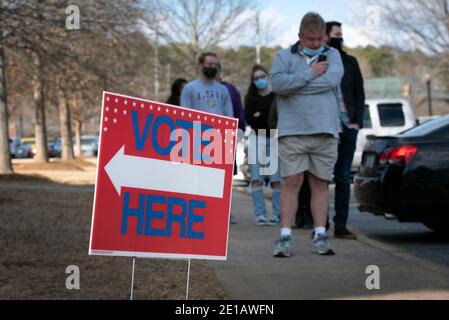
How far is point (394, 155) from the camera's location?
30.3 ft

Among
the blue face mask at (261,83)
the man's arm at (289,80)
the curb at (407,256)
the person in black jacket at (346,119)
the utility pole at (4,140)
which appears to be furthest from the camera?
the utility pole at (4,140)

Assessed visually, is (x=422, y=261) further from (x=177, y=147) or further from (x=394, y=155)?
(x=177, y=147)

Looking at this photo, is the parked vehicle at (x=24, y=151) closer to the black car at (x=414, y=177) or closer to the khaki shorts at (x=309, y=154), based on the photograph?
the black car at (x=414, y=177)

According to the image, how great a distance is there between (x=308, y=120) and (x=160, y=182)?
2.24 meters

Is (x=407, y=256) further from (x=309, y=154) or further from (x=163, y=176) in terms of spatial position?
(x=163, y=176)

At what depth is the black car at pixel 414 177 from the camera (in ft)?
29.5

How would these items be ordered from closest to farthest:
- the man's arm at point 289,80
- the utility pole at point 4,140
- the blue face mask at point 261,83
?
the man's arm at point 289,80, the blue face mask at point 261,83, the utility pole at point 4,140

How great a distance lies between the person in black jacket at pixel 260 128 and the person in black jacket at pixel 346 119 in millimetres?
1961

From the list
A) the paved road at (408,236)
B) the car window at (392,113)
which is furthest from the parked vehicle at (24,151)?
the paved road at (408,236)

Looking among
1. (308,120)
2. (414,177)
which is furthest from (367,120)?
(308,120)

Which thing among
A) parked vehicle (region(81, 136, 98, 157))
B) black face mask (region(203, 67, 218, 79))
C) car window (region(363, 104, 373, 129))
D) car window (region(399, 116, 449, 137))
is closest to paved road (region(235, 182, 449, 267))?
car window (region(399, 116, 449, 137))

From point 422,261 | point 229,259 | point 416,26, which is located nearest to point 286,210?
point 229,259

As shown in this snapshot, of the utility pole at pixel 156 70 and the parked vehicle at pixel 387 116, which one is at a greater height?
the utility pole at pixel 156 70

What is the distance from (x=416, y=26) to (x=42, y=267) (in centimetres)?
3368
